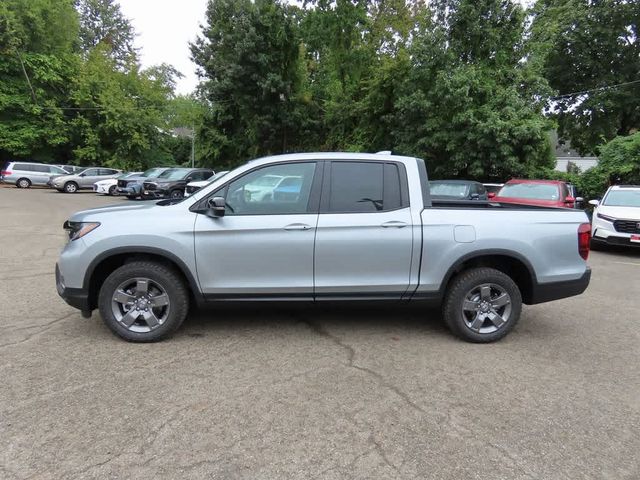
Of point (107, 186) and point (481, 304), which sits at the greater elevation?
point (107, 186)

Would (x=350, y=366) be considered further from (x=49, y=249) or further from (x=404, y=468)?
(x=49, y=249)

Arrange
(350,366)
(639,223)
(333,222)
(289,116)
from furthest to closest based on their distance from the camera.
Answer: (289,116)
(639,223)
(333,222)
(350,366)

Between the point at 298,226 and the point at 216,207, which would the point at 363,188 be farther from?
the point at 216,207

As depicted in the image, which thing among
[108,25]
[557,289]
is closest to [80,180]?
[557,289]

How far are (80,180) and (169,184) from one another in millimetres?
10421

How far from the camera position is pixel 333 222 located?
440cm

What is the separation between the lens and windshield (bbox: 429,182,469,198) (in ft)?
42.4

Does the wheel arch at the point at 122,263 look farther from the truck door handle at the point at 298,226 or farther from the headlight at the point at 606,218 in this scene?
the headlight at the point at 606,218

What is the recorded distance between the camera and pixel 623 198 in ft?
37.4

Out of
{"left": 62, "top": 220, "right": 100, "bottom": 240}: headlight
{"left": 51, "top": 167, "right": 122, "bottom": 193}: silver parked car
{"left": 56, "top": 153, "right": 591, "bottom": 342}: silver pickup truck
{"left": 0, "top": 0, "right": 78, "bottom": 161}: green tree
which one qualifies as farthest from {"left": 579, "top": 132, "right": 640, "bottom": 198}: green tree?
{"left": 0, "top": 0, "right": 78, "bottom": 161}: green tree

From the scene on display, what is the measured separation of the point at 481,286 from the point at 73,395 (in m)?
3.65

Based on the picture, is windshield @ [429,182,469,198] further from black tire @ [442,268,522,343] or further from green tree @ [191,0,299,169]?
green tree @ [191,0,299,169]

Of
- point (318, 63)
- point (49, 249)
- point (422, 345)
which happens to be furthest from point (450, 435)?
point (318, 63)

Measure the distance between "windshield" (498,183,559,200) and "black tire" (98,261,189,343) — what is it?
10143 mm
